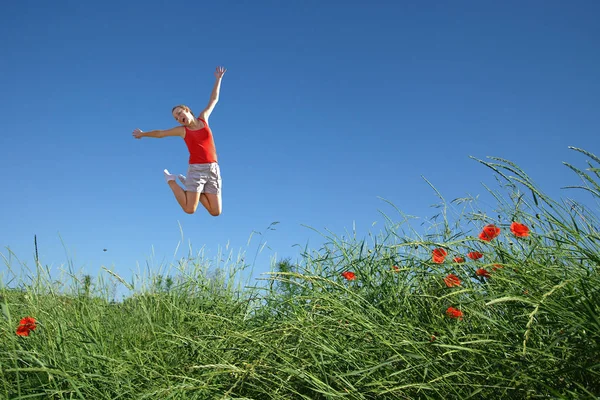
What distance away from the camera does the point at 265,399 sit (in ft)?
8.54

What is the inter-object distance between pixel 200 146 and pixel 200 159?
151 mm

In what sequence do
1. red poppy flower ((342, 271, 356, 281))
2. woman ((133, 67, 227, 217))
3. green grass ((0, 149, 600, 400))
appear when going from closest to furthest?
green grass ((0, 149, 600, 400))
red poppy flower ((342, 271, 356, 281))
woman ((133, 67, 227, 217))

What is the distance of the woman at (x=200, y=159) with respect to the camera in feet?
20.4

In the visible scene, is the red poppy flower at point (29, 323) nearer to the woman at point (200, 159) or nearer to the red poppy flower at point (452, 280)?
the red poppy flower at point (452, 280)

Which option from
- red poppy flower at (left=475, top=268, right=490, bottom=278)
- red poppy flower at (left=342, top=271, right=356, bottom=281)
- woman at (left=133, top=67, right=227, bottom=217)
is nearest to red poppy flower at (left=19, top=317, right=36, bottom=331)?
red poppy flower at (left=342, top=271, right=356, bottom=281)

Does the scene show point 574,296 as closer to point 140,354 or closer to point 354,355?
point 354,355

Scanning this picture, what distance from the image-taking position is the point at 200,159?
20.5 ft

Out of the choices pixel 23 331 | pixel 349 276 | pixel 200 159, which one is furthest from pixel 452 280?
pixel 200 159

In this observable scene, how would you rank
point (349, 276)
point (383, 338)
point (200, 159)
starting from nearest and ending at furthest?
1. point (383, 338)
2. point (349, 276)
3. point (200, 159)

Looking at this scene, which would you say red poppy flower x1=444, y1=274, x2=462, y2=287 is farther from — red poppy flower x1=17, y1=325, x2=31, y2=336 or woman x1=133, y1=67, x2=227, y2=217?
woman x1=133, y1=67, x2=227, y2=217

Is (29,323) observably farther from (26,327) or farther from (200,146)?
(200,146)

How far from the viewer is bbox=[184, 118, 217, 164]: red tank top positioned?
6238 mm

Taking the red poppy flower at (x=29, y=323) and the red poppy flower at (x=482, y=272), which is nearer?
the red poppy flower at (x=482, y=272)

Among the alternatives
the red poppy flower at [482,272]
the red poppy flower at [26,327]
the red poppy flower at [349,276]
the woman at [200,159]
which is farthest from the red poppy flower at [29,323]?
the woman at [200,159]
